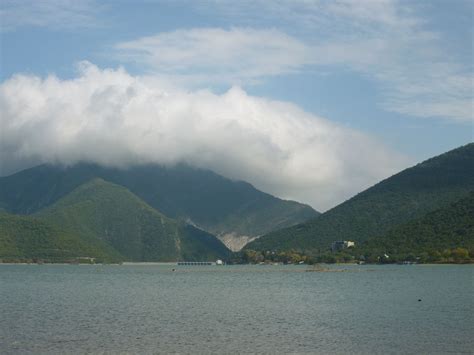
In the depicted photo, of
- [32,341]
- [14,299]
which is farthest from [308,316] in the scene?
[14,299]

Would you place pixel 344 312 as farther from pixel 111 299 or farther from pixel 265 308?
pixel 111 299

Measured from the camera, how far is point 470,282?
118 metres

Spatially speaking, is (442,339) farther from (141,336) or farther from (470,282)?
(470,282)

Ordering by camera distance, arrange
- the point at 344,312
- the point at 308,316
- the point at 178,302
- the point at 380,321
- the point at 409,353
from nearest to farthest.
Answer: the point at 409,353, the point at 380,321, the point at 308,316, the point at 344,312, the point at 178,302

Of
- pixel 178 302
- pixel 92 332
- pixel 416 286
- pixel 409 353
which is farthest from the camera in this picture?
pixel 416 286

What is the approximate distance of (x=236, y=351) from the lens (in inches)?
1977

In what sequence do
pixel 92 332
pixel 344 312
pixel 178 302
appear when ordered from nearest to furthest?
pixel 92 332
pixel 344 312
pixel 178 302

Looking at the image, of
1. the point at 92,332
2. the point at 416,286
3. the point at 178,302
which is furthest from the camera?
the point at 416,286

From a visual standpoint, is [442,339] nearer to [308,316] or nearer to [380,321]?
[380,321]

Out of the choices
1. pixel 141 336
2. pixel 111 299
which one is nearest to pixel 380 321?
pixel 141 336

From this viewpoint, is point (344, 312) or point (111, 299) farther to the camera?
point (111, 299)

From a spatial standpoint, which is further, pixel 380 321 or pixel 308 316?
pixel 308 316

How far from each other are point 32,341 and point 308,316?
2916 cm

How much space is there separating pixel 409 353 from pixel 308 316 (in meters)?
23.8
